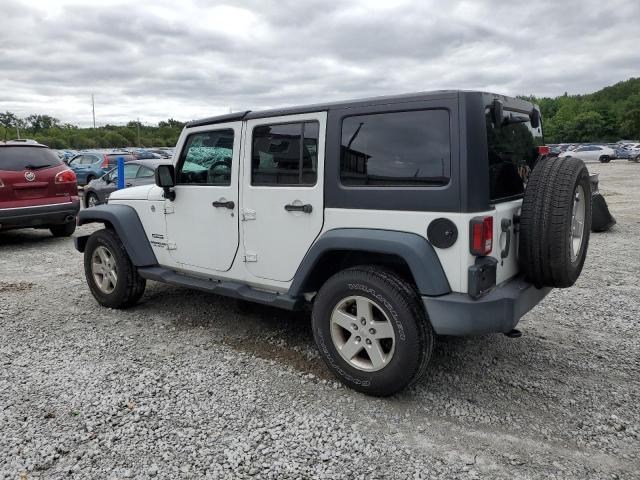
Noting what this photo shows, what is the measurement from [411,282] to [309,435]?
45.4 inches

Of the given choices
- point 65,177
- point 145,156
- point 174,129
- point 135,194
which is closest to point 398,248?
point 135,194

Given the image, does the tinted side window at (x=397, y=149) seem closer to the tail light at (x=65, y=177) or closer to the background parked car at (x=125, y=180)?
the tail light at (x=65, y=177)

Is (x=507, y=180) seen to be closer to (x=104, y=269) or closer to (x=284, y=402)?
(x=284, y=402)

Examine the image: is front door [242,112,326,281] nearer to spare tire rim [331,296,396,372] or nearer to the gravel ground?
spare tire rim [331,296,396,372]

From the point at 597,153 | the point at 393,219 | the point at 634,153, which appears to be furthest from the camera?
the point at 597,153

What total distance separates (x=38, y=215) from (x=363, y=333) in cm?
683

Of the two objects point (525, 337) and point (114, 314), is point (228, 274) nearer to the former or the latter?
point (114, 314)

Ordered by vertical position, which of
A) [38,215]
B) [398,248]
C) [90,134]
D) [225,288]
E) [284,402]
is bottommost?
[284,402]

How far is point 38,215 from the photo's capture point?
8.06 meters

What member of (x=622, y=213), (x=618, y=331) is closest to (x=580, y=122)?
(x=622, y=213)

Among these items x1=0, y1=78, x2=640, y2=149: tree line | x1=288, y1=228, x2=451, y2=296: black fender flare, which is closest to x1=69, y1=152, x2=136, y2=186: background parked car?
x1=288, y1=228, x2=451, y2=296: black fender flare

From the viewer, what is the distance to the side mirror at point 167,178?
14.4ft

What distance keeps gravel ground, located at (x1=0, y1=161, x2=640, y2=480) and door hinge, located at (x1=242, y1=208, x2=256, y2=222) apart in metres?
1.07

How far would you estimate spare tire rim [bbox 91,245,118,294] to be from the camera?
5.02 m
